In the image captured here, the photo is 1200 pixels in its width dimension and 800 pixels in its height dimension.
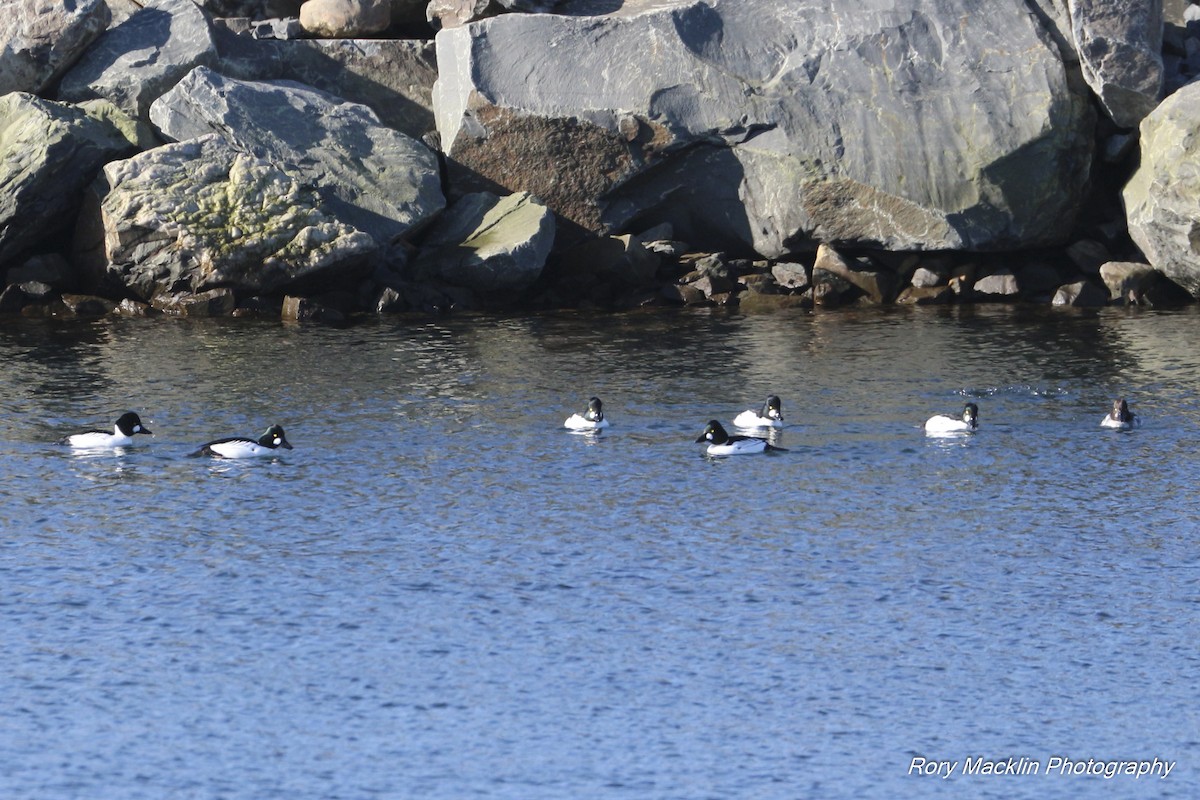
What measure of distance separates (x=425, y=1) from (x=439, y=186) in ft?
17.1

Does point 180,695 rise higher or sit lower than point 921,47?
lower

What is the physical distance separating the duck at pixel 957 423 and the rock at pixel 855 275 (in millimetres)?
12864

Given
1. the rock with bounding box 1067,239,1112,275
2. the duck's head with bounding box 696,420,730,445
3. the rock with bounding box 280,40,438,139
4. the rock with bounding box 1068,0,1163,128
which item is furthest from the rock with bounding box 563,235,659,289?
the duck's head with bounding box 696,420,730,445

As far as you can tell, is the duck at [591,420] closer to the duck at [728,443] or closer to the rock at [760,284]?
the duck at [728,443]

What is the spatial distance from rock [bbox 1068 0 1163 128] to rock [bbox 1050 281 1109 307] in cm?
379

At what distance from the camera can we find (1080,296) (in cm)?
3544

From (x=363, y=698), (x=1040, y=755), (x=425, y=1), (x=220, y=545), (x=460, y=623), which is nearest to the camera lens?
(x=1040, y=755)

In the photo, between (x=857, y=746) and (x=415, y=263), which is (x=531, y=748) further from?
(x=415, y=263)

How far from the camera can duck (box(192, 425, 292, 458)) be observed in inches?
858

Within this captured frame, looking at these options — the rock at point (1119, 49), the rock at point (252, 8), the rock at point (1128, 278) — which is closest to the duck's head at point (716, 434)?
the rock at point (1128, 278)

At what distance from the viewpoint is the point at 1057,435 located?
2323 cm

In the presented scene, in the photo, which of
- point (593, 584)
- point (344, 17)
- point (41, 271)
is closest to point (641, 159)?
point (344, 17)

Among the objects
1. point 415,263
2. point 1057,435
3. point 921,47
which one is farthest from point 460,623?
point 921,47

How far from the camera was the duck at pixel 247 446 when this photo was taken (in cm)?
2180
